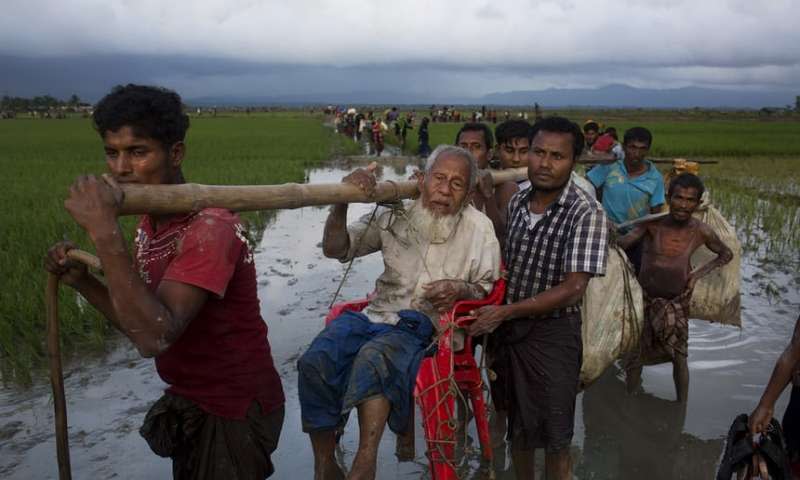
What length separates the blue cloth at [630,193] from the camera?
458 cm

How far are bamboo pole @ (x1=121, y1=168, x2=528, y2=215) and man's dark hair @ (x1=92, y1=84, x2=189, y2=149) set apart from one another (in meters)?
0.16

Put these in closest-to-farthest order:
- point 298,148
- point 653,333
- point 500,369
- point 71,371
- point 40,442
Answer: point 500,369
point 40,442
point 653,333
point 71,371
point 298,148

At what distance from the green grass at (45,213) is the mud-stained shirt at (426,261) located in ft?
4.23

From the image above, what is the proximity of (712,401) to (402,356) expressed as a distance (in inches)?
108

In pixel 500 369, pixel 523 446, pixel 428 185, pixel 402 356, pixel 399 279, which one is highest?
pixel 428 185

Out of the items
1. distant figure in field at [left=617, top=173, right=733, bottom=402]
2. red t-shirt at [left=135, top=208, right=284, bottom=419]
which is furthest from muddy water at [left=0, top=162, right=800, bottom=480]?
red t-shirt at [left=135, top=208, right=284, bottom=419]

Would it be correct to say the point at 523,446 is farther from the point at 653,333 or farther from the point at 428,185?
the point at 653,333

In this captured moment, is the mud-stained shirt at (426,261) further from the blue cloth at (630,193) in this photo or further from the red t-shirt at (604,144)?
the red t-shirt at (604,144)

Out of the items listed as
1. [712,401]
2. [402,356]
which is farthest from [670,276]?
[402,356]

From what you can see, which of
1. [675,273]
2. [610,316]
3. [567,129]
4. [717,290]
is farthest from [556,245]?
[717,290]

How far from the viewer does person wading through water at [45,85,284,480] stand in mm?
1479

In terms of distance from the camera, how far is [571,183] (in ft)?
8.77

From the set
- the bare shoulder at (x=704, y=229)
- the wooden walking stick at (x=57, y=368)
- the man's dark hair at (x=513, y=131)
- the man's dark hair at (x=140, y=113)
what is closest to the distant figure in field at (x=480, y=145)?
the man's dark hair at (x=513, y=131)

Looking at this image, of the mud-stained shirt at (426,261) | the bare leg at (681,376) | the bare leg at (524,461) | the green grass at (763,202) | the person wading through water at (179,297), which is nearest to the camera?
the person wading through water at (179,297)
